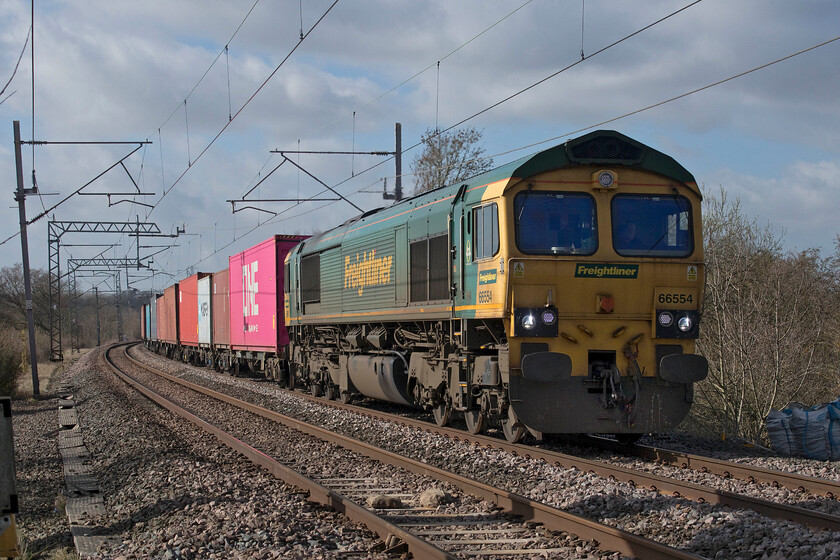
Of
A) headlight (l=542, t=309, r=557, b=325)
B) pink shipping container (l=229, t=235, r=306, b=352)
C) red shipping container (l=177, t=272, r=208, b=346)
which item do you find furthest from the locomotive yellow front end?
red shipping container (l=177, t=272, r=208, b=346)

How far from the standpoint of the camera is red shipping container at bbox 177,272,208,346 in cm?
3706

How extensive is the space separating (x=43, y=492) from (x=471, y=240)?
619 cm

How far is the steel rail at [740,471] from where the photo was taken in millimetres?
7444

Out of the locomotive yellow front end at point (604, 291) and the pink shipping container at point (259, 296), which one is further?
the pink shipping container at point (259, 296)

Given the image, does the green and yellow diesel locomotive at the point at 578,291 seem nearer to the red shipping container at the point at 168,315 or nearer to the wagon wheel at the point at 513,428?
the wagon wheel at the point at 513,428

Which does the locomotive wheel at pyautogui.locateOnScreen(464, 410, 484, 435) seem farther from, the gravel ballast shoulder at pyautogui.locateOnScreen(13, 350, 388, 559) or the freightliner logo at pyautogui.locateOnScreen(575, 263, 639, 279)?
the gravel ballast shoulder at pyautogui.locateOnScreen(13, 350, 388, 559)

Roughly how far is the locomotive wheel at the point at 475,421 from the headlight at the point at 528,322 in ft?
7.22

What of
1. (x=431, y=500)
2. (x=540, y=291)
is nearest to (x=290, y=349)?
(x=540, y=291)

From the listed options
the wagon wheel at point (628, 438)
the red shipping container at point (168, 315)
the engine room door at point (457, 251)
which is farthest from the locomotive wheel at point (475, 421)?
the red shipping container at point (168, 315)

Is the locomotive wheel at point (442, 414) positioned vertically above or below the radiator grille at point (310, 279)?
below

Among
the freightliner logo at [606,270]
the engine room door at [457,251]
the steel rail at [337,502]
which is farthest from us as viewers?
the engine room door at [457,251]

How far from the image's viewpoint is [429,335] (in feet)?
41.8

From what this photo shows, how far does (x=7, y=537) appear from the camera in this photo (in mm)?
5117

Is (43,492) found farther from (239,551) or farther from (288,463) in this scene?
(239,551)
